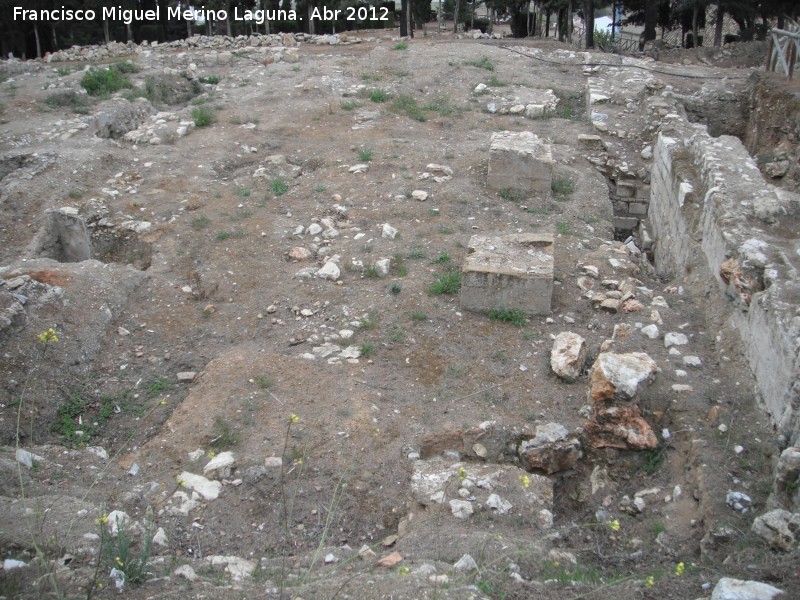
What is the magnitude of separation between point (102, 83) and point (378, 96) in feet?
16.1

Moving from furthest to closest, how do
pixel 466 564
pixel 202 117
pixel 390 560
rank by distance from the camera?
1. pixel 202 117
2. pixel 390 560
3. pixel 466 564

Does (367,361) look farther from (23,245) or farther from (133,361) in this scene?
(23,245)

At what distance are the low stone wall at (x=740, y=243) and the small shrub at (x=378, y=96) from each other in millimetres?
4843

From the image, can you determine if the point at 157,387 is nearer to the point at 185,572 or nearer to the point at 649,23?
the point at 185,572

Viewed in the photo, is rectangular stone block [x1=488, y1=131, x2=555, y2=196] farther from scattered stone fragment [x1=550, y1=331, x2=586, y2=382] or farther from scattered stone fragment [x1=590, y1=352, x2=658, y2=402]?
scattered stone fragment [x1=590, y1=352, x2=658, y2=402]

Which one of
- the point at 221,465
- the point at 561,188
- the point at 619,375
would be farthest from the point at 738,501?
the point at 561,188

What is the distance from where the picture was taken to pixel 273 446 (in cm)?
448

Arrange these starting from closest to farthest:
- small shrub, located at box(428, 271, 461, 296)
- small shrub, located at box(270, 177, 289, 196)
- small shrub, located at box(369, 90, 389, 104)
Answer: small shrub, located at box(428, 271, 461, 296), small shrub, located at box(270, 177, 289, 196), small shrub, located at box(369, 90, 389, 104)

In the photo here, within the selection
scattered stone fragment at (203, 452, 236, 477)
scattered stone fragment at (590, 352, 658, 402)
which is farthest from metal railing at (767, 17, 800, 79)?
scattered stone fragment at (203, 452, 236, 477)

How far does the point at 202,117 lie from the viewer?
10.5 m

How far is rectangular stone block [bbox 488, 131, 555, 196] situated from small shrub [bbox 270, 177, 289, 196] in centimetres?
256

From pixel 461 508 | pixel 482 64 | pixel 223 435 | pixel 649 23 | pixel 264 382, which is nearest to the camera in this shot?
pixel 461 508

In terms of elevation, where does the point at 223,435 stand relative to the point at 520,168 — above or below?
below

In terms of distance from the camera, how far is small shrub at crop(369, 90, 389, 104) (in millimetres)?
11531
